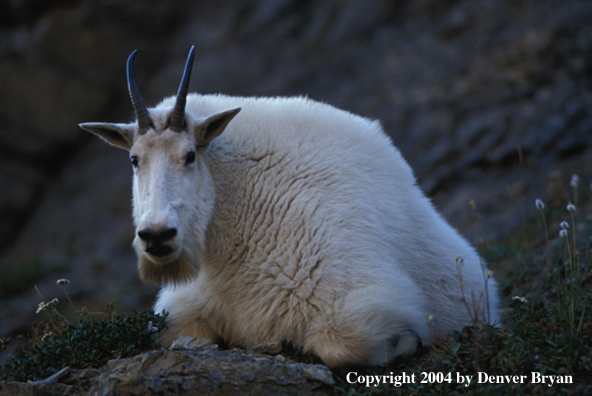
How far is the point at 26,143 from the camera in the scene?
12453 mm

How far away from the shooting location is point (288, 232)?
371 centimetres

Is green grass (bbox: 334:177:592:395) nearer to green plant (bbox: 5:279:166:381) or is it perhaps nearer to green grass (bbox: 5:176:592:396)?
green grass (bbox: 5:176:592:396)

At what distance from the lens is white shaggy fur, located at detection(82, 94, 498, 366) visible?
3445mm

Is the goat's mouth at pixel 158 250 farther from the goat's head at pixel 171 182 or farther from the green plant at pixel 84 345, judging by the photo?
the green plant at pixel 84 345

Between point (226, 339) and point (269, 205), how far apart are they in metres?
0.96

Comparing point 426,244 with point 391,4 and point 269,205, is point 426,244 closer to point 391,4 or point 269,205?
point 269,205

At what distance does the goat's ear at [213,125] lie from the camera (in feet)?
12.3

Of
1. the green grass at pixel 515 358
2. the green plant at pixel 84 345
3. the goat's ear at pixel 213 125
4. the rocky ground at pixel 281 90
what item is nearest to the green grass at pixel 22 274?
the rocky ground at pixel 281 90

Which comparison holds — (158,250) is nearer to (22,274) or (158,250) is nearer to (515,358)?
(515,358)

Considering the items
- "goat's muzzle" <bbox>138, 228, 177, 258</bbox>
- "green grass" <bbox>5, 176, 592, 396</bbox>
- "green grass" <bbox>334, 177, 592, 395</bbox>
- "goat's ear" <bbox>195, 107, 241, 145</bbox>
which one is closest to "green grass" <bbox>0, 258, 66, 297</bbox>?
"green grass" <bbox>5, 176, 592, 396</bbox>

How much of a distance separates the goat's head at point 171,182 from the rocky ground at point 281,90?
4493 mm

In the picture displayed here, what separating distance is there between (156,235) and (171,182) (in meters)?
0.39

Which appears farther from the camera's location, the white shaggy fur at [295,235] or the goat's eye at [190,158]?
the goat's eye at [190,158]

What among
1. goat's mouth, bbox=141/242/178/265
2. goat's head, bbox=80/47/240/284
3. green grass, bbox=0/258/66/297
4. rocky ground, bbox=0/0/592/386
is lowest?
goat's mouth, bbox=141/242/178/265
